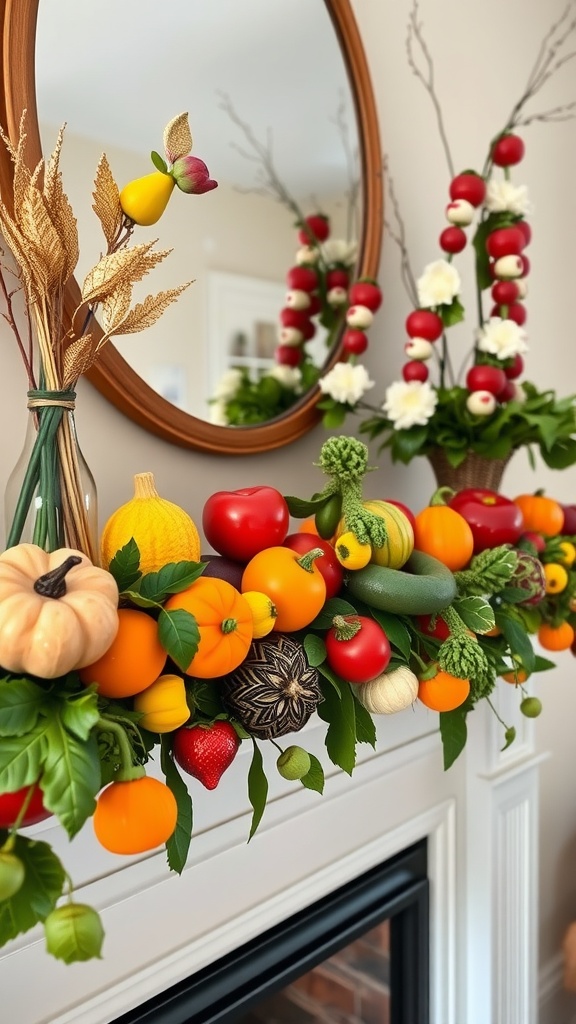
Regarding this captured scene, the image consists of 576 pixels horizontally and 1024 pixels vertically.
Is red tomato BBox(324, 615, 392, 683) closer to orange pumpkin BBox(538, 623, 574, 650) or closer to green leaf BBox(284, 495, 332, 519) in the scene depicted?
green leaf BBox(284, 495, 332, 519)

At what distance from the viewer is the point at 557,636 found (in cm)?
94

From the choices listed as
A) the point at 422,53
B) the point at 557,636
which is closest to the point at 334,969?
the point at 557,636

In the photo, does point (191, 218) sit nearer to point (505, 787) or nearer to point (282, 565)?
point (282, 565)

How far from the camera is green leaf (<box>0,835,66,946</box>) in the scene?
0.40 m

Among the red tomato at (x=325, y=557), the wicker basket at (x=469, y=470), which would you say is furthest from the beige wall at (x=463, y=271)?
the red tomato at (x=325, y=557)

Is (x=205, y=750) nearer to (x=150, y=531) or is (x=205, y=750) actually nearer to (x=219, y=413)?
(x=150, y=531)

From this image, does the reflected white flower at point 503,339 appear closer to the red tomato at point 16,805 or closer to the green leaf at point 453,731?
the green leaf at point 453,731

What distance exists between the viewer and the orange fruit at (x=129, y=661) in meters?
0.47

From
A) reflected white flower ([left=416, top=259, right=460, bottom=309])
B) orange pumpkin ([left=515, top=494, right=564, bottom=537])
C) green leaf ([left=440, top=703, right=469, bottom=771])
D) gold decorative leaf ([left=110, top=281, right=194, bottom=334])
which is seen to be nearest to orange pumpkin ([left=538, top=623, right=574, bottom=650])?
orange pumpkin ([left=515, top=494, right=564, bottom=537])

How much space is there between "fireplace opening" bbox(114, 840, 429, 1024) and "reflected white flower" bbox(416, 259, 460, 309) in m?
0.85

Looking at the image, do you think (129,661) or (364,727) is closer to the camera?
(129,661)

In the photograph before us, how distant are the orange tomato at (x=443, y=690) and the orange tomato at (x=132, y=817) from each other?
0.30m

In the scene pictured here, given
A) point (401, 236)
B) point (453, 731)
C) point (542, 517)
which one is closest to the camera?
point (453, 731)

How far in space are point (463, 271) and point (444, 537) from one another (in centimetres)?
78
